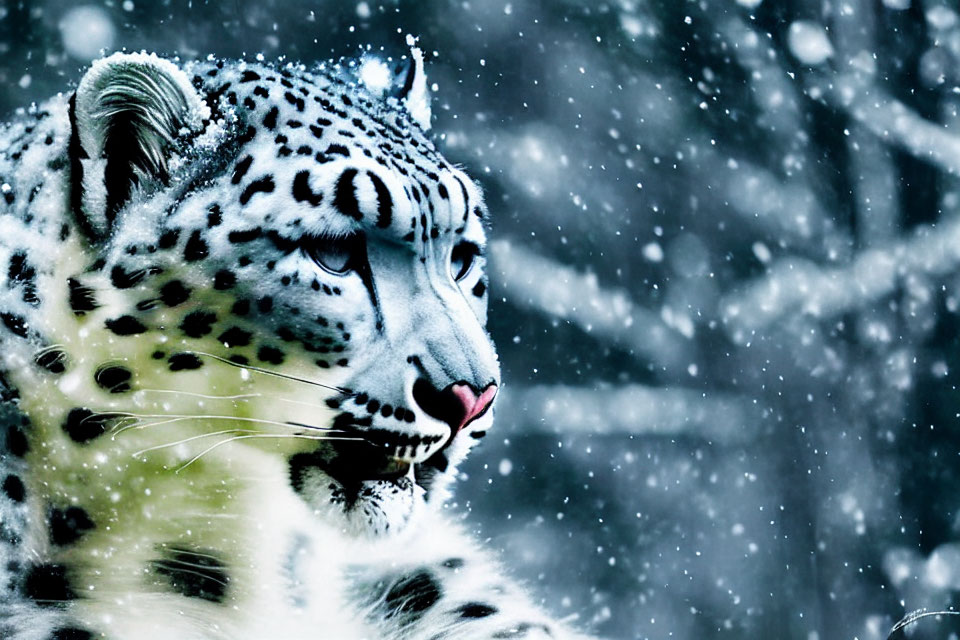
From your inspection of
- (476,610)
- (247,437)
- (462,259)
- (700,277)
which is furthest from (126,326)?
(700,277)

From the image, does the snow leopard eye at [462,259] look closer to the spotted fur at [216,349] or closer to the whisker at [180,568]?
the spotted fur at [216,349]

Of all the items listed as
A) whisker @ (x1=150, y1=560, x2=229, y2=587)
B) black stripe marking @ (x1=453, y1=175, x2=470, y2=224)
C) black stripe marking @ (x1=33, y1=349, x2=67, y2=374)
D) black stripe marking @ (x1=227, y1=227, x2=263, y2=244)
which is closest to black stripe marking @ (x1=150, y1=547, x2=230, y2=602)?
whisker @ (x1=150, y1=560, x2=229, y2=587)

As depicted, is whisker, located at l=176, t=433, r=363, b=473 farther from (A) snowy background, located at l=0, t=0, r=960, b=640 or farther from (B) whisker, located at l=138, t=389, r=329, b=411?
(A) snowy background, located at l=0, t=0, r=960, b=640

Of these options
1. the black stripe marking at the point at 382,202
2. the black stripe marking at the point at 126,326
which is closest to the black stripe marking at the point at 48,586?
the black stripe marking at the point at 126,326

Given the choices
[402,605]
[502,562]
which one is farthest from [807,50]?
[402,605]

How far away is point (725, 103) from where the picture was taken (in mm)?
1816

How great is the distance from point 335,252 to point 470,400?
0.21m

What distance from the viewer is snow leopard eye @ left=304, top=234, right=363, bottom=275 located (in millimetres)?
1129

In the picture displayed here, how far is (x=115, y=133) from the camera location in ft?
3.43

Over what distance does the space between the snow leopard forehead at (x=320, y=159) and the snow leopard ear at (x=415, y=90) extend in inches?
2.5

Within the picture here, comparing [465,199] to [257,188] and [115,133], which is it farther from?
[115,133]

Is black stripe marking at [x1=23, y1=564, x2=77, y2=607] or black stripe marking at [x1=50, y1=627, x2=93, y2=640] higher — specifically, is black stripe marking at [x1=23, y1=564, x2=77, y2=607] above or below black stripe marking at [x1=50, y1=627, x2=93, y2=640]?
above

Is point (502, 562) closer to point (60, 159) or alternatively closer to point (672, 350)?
point (672, 350)

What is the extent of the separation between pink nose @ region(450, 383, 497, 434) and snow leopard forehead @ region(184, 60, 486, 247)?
0.17 m
